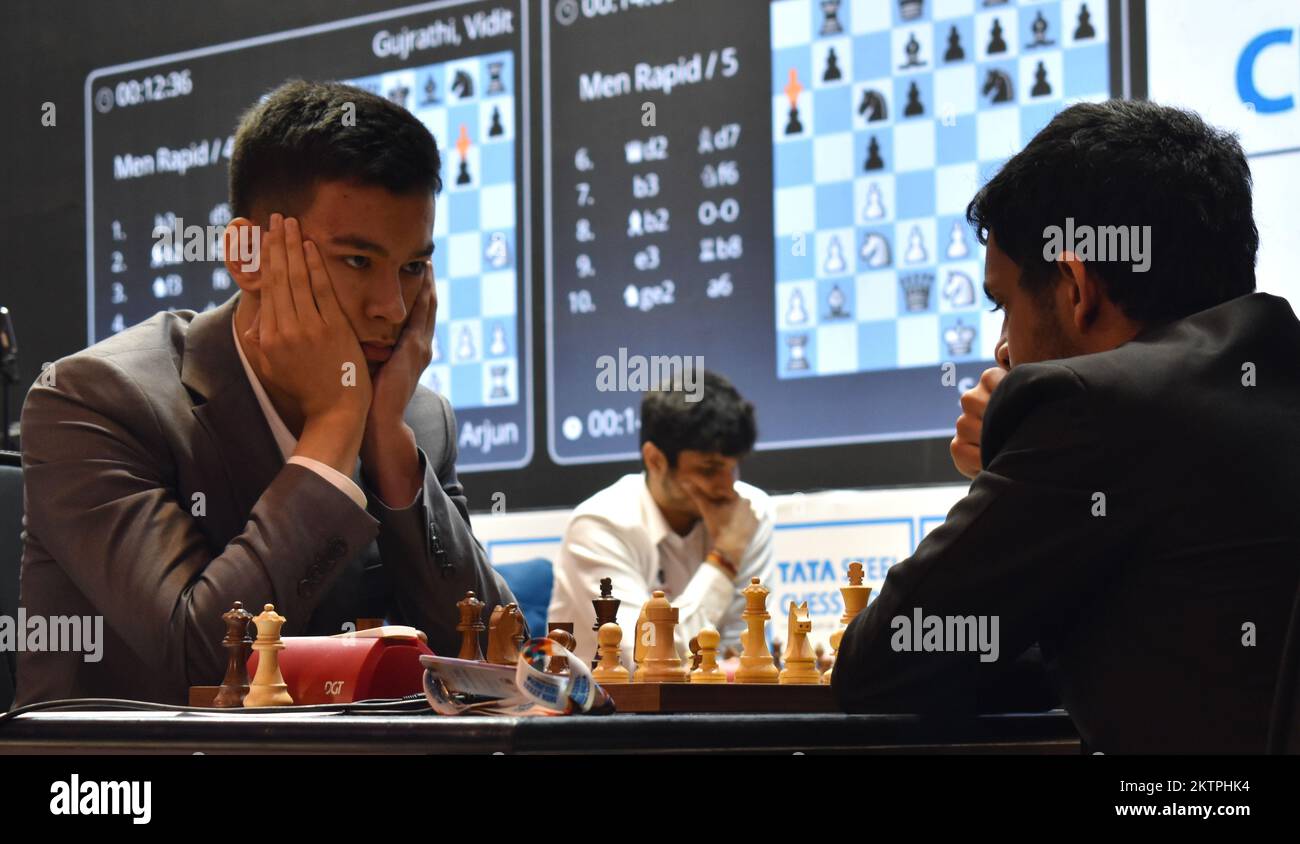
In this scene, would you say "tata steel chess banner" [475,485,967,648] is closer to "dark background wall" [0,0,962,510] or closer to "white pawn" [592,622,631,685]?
"dark background wall" [0,0,962,510]

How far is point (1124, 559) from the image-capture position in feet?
4.49

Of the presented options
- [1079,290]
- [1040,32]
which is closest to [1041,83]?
[1040,32]

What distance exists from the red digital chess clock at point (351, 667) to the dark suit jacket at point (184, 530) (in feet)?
0.98

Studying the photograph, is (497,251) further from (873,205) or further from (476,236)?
(873,205)

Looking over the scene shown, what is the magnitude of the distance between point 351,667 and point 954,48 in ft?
10.6

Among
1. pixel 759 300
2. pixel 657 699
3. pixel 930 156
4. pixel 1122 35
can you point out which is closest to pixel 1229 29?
pixel 1122 35

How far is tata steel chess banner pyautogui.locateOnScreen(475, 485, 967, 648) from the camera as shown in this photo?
4.18 metres

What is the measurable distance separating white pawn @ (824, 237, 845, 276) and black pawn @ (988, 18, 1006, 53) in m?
0.68

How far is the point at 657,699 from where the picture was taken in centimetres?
142

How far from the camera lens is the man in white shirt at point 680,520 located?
411 cm
